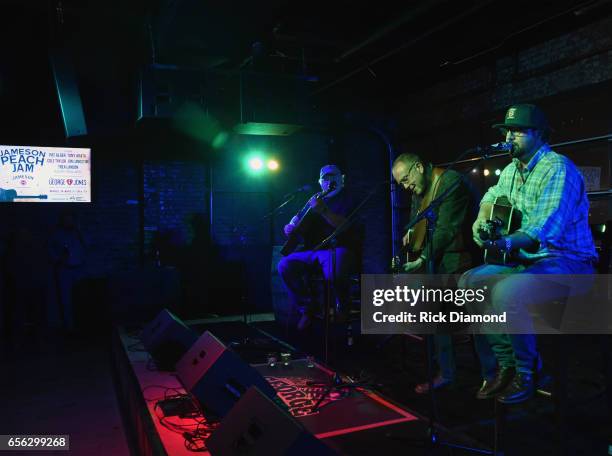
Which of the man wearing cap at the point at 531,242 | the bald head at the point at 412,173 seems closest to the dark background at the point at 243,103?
the bald head at the point at 412,173

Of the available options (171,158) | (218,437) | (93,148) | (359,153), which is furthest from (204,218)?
(218,437)

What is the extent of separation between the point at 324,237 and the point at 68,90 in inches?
154

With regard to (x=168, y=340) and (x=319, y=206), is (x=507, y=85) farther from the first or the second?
(x=168, y=340)

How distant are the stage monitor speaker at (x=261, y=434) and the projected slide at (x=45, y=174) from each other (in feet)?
22.3

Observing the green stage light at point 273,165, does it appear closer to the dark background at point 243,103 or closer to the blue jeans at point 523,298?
the dark background at point 243,103

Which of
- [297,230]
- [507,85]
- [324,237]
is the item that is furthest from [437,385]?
[507,85]

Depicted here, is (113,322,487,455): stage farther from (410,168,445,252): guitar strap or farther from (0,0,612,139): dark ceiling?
(0,0,612,139): dark ceiling

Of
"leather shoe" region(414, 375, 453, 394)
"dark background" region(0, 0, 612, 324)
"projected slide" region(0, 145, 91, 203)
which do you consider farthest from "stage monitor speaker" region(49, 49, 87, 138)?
"leather shoe" region(414, 375, 453, 394)

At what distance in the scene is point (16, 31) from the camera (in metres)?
6.59

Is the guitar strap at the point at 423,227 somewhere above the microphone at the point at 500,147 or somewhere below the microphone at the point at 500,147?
below

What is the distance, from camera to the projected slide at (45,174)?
7.41 m

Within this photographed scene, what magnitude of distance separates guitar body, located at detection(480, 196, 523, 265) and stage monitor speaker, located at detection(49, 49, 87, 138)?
5658mm

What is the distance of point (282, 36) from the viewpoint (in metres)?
5.95

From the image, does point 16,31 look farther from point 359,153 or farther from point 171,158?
point 359,153
